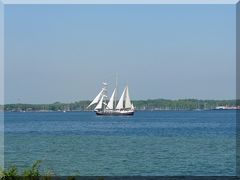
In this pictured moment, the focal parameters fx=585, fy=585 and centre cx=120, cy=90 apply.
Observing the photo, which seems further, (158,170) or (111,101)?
(111,101)

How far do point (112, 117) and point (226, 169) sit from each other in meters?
48.0

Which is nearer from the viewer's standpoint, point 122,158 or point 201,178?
point 201,178

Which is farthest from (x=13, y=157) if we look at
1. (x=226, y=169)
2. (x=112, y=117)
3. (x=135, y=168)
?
(x=112, y=117)

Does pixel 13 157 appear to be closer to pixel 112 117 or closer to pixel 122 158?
pixel 122 158

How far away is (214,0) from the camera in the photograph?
14.9ft

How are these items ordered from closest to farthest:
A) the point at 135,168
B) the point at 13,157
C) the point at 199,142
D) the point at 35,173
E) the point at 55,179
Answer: the point at 35,173, the point at 55,179, the point at 135,168, the point at 13,157, the point at 199,142

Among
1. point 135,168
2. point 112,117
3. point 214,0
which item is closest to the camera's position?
point 214,0

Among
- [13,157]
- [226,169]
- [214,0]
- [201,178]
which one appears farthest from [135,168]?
[214,0]

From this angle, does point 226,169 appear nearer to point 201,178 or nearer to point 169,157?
point 169,157

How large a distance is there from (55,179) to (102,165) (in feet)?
33.1

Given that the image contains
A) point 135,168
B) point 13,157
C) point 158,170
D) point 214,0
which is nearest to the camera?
point 214,0

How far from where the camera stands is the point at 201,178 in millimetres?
6992

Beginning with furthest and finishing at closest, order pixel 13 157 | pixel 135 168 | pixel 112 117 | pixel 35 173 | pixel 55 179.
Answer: pixel 112 117 < pixel 13 157 < pixel 135 168 < pixel 55 179 < pixel 35 173

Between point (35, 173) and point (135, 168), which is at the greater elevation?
point (35, 173)
